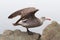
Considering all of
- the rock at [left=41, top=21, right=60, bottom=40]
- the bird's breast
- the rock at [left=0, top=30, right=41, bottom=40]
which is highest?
the bird's breast

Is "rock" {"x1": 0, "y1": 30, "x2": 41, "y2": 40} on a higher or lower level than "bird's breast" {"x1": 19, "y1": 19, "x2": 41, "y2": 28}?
lower

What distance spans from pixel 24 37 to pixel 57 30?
0.81ft

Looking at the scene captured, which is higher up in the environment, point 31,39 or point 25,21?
point 25,21

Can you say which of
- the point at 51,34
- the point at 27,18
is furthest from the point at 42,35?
the point at 27,18

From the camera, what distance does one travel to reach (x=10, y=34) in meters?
1.92

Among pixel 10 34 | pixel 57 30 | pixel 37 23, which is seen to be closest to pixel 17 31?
pixel 10 34

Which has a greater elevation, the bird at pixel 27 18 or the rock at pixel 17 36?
the bird at pixel 27 18

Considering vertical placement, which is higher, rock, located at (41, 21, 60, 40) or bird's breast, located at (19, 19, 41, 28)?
bird's breast, located at (19, 19, 41, 28)

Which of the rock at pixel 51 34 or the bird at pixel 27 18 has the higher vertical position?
the bird at pixel 27 18

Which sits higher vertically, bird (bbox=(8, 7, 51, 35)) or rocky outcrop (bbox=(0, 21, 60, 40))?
bird (bbox=(8, 7, 51, 35))

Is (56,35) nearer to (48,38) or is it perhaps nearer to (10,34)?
(48,38)

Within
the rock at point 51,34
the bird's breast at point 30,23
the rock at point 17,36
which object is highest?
the bird's breast at point 30,23

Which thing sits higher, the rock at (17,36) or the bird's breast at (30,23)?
the bird's breast at (30,23)

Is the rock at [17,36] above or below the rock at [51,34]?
below
